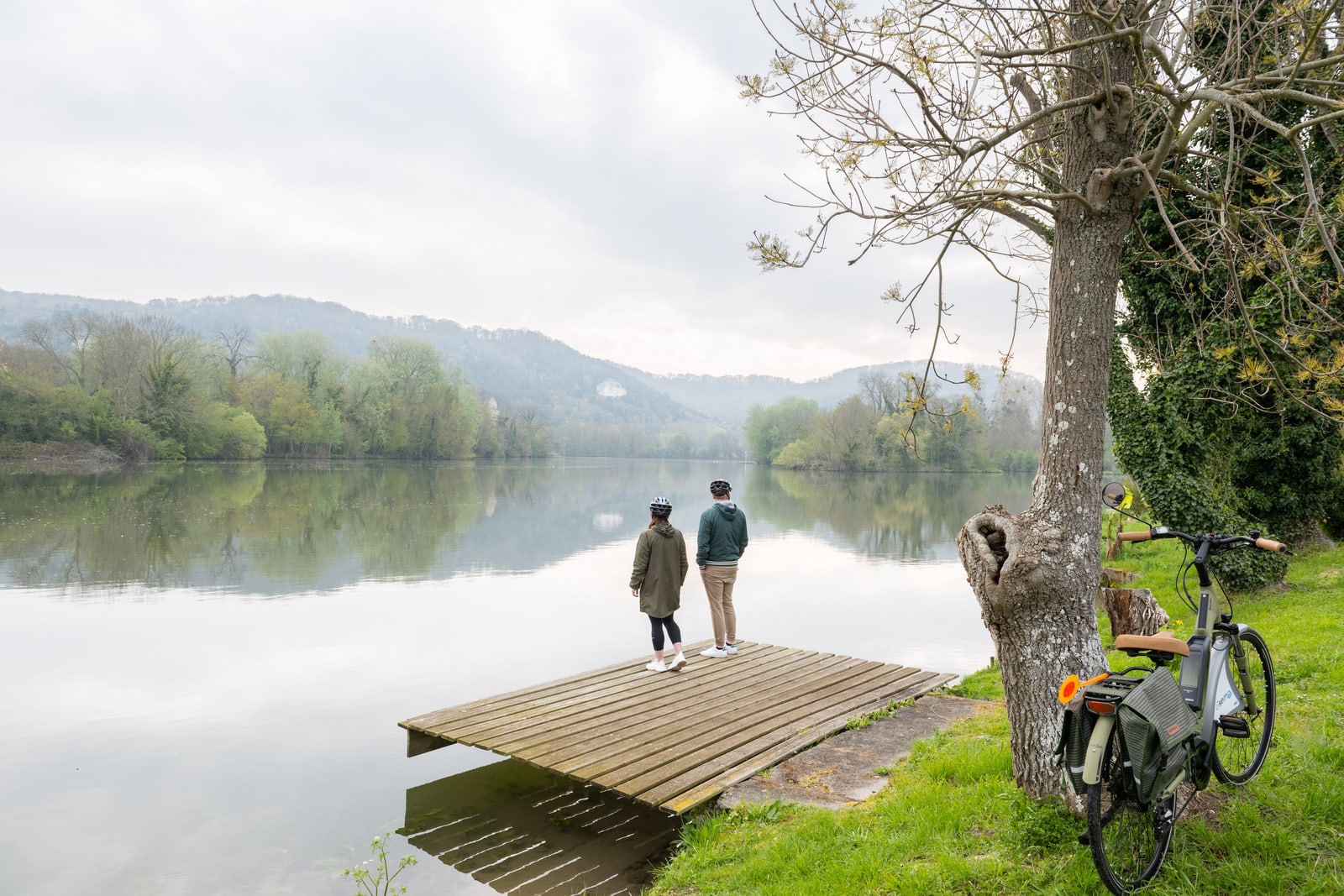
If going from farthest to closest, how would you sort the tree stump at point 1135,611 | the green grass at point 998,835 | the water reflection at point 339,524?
the water reflection at point 339,524, the tree stump at point 1135,611, the green grass at point 998,835

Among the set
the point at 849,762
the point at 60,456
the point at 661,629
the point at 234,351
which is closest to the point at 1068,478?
the point at 849,762

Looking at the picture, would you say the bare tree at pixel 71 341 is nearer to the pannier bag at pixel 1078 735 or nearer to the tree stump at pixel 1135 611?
the tree stump at pixel 1135 611

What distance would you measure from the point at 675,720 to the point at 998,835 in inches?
145

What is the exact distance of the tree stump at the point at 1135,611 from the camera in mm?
7492

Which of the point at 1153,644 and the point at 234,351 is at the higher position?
the point at 234,351

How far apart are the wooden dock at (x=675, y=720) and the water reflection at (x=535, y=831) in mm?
396

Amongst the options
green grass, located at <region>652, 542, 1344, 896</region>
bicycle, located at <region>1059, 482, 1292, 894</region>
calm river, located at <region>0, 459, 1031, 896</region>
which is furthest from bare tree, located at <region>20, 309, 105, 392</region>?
bicycle, located at <region>1059, 482, 1292, 894</region>

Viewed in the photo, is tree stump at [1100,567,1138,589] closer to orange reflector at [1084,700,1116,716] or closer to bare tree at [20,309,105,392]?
orange reflector at [1084,700,1116,716]

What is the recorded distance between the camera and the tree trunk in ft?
13.5

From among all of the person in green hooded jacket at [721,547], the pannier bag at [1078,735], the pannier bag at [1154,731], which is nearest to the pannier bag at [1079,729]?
the pannier bag at [1078,735]

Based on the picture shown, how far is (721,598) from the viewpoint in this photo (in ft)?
32.0

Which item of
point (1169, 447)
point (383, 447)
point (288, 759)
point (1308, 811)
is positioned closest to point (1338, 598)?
point (1169, 447)

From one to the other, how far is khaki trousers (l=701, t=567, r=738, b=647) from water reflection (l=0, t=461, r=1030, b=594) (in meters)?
9.30

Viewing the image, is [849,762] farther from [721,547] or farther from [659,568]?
[721,547]
